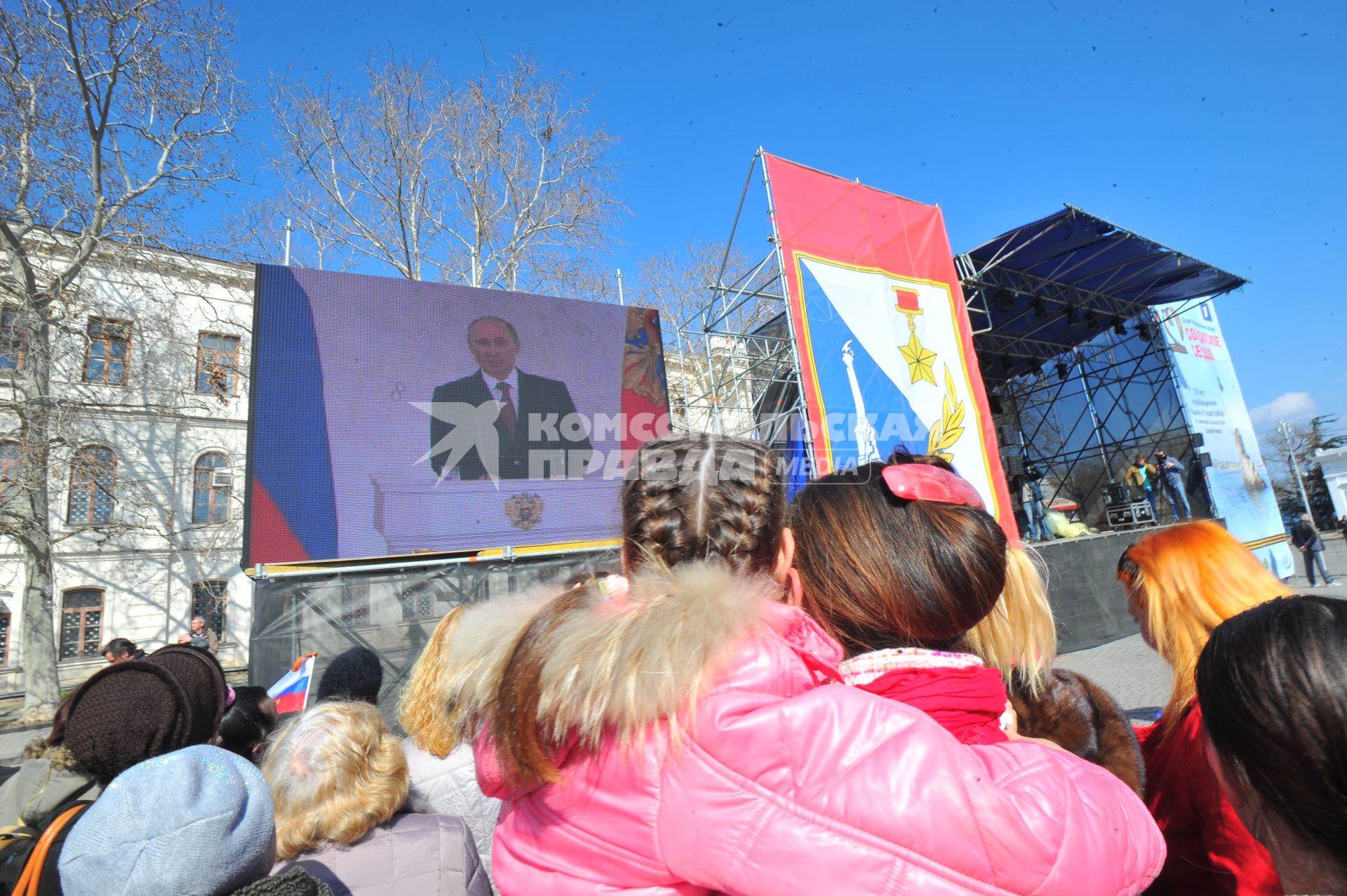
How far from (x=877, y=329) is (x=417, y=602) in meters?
6.11

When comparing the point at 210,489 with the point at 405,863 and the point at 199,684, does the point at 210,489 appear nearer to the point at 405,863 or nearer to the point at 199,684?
the point at 199,684

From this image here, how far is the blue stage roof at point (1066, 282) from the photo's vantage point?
9.88 metres

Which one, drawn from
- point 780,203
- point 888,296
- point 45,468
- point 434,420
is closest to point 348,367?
point 434,420

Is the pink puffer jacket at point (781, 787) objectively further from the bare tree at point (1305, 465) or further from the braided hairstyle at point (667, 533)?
the bare tree at point (1305, 465)

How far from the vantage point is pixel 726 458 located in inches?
38.4

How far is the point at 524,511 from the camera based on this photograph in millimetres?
7492

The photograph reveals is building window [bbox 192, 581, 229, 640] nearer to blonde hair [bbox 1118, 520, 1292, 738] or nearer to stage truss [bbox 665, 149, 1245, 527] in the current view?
stage truss [bbox 665, 149, 1245, 527]

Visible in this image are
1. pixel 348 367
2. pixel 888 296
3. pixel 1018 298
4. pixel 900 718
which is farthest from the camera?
pixel 1018 298

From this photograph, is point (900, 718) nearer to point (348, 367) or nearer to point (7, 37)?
point (348, 367)

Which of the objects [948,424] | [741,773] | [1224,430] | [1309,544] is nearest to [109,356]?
[948,424]

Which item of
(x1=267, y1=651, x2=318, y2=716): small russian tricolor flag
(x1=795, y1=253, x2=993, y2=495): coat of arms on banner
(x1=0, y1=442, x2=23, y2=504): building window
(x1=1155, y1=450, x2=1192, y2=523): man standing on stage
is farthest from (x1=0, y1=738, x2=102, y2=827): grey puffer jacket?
(x1=1155, y1=450, x2=1192, y2=523): man standing on stage

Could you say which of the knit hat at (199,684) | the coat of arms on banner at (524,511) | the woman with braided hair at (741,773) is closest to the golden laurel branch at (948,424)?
the coat of arms on banner at (524,511)

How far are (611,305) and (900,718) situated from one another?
8.39 metres

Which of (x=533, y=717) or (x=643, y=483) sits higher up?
(x=643, y=483)
